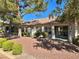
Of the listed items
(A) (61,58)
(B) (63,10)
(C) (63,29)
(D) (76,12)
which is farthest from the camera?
(C) (63,29)

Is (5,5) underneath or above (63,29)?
above

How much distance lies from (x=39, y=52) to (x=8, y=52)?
10.1ft

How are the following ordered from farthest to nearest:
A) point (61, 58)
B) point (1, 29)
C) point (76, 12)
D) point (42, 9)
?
point (1, 29)
point (42, 9)
point (76, 12)
point (61, 58)

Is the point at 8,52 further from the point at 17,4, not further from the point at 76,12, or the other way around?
the point at 17,4

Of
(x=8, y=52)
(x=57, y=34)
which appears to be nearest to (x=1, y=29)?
(x=57, y=34)

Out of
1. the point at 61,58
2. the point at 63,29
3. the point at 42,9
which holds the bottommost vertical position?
the point at 61,58

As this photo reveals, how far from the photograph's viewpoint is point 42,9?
3112 cm

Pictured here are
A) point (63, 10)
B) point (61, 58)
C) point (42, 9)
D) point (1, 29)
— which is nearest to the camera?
point (61, 58)

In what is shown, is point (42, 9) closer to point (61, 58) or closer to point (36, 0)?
point (36, 0)

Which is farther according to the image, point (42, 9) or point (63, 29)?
point (63, 29)

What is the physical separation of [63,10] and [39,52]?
4453 millimetres

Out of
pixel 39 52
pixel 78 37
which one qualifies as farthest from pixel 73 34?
pixel 39 52

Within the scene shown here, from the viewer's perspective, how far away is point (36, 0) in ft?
93.1

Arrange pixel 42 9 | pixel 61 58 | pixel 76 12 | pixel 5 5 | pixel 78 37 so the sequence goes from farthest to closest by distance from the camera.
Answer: pixel 42 9, pixel 5 5, pixel 78 37, pixel 76 12, pixel 61 58
